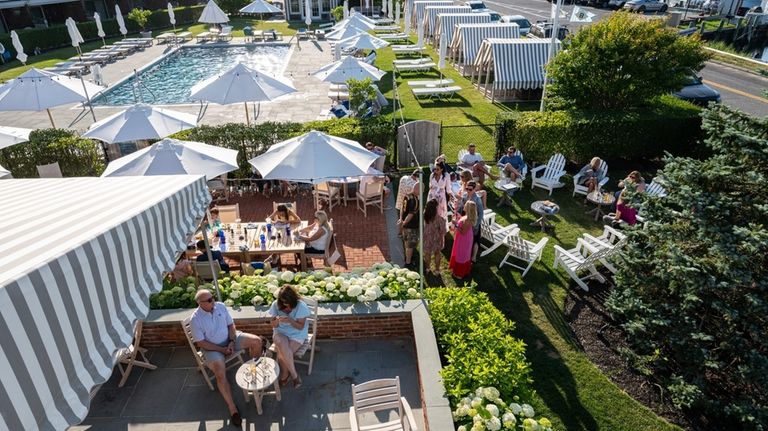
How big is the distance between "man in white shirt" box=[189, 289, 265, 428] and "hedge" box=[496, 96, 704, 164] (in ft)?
31.5

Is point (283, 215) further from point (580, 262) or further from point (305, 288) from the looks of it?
point (580, 262)

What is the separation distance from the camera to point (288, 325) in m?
5.85

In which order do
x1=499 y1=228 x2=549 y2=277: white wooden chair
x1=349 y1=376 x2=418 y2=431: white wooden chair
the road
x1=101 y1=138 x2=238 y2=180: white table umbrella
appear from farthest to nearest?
the road < x1=101 y1=138 x2=238 y2=180: white table umbrella < x1=499 y1=228 x2=549 y2=277: white wooden chair < x1=349 y1=376 x2=418 y2=431: white wooden chair

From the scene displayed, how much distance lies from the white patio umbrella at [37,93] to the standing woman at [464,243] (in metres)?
11.8

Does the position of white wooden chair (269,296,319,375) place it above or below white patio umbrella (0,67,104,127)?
below

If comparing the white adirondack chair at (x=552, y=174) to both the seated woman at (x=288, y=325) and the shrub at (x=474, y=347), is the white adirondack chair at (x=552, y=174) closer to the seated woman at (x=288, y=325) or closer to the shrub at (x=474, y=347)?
the shrub at (x=474, y=347)

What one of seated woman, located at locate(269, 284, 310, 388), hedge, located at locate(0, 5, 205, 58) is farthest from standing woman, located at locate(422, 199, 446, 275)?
hedge, located at locate(0, 5, 205, 58)

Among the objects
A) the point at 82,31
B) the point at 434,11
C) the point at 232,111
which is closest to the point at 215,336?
the point at 232,111

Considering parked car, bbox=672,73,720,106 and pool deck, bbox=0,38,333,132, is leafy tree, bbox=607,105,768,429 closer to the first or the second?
pool deck, bbox=0,38,333,132

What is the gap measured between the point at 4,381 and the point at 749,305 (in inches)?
292

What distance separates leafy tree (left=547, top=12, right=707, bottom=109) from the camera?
12.6 metres

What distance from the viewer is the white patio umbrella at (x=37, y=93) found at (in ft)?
40.7

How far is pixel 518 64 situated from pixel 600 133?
6.61m

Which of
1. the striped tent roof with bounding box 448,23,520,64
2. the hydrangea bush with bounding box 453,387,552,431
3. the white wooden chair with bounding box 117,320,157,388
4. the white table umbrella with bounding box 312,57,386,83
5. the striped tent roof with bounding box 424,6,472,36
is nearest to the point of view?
the hydrangea bush with bounding box 453,387,552,431
